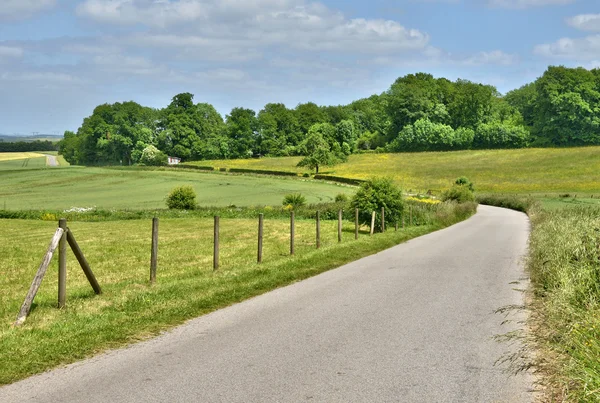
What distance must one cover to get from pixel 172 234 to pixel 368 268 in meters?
18.4

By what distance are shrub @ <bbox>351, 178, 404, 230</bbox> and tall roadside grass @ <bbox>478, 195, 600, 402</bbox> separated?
60.2 ft

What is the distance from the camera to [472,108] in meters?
145

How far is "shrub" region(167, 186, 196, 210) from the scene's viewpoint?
56906 mm

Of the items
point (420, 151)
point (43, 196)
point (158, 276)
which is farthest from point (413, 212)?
point (420, 151)

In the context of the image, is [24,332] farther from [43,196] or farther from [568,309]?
[43,196]

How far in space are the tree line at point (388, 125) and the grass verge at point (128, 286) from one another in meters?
101

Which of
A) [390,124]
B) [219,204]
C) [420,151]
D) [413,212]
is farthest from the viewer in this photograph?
[390,124]

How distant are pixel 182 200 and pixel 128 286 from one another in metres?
44.2

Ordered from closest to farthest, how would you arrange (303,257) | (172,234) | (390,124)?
(303,257), (172,234), (390,124)

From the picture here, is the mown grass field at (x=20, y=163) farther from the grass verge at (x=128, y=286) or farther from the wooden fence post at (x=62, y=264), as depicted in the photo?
the wooden fence post at (x=62, y=264)

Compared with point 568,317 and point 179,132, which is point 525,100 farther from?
point 568,317

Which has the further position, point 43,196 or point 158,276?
point 43,196

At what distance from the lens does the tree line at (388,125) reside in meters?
131

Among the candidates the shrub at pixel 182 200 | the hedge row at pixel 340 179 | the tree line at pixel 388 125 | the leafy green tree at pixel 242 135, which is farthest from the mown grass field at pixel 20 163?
the shrub at pixel 182 200
